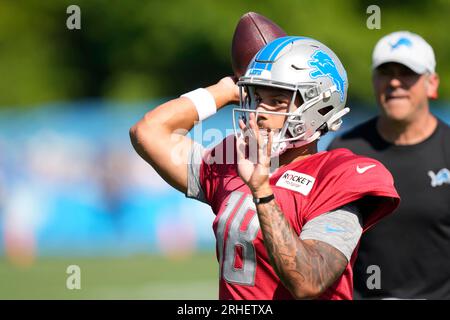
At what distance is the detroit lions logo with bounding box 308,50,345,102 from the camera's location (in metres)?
3.76

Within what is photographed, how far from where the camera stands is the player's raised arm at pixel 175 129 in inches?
161

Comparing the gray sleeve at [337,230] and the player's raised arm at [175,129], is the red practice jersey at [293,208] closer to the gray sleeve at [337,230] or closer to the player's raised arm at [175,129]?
the gray sleeve at [337,230]

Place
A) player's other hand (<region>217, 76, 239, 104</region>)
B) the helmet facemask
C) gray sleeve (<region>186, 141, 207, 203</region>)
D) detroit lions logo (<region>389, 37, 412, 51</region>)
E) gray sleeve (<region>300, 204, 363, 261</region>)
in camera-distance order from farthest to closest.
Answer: detroit lions logo (<region>389, 37, 412, 51</region>)
player's other hand (<region>217, 76, 239, 104</region>)
gray sleeve (<region>186, 141, 207, 203</region>)
the helmet facemask
gray sleeve (<region>300, 204, 363, 261</region>)

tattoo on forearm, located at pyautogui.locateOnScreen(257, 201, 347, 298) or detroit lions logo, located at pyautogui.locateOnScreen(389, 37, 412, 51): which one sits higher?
detroit lions logo, located at pyautogui.locateOnScreen(389, 37, 412, 51)

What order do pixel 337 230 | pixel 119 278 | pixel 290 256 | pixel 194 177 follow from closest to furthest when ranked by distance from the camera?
1. pixel 290 256
2. pixel 337 230
3. pixel 194 177
4. pixel 119 278

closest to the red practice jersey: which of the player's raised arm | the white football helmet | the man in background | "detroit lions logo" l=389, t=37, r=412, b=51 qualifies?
the white football helmet

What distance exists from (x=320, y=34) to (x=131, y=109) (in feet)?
12.3

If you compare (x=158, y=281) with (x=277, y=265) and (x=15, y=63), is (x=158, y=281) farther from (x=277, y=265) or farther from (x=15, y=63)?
(x=15, y=63)

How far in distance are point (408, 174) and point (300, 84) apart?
168 centimetres

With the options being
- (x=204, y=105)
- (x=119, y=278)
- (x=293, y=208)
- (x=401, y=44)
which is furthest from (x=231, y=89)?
(x=119, y=278)

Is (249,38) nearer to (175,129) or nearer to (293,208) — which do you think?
(175,129)

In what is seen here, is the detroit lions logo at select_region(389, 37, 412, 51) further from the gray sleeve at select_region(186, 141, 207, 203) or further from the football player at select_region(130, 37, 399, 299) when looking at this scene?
the gray sleeve at select_region(186, 141, 207, 203)

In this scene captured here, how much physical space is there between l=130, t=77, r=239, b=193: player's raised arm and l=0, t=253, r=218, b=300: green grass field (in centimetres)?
490

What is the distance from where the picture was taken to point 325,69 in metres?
3.80
